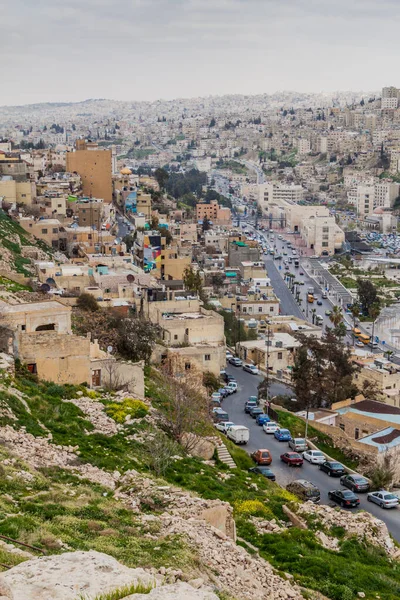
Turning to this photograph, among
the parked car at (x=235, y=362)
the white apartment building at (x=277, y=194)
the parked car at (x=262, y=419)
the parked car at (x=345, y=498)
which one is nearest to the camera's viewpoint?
the parked car at (x=345, y=498)

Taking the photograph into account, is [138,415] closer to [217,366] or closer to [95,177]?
[217,366]

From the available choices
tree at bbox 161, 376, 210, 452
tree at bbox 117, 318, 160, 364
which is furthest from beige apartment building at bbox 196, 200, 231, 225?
tree at bbox 161, 376, 210, 452

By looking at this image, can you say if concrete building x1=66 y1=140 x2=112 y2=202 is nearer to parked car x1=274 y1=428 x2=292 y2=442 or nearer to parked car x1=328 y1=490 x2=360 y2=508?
parked car x1=274 y1=428 x2=292 y2=442

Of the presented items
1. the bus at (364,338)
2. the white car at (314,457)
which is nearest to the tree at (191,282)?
the bus at (364,338)

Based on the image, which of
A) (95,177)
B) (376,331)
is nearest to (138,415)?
(376,331)

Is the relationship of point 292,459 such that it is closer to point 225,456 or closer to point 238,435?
point 238,435

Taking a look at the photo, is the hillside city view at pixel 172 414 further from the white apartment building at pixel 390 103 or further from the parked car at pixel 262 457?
the white apartment building at pixel 390 103
